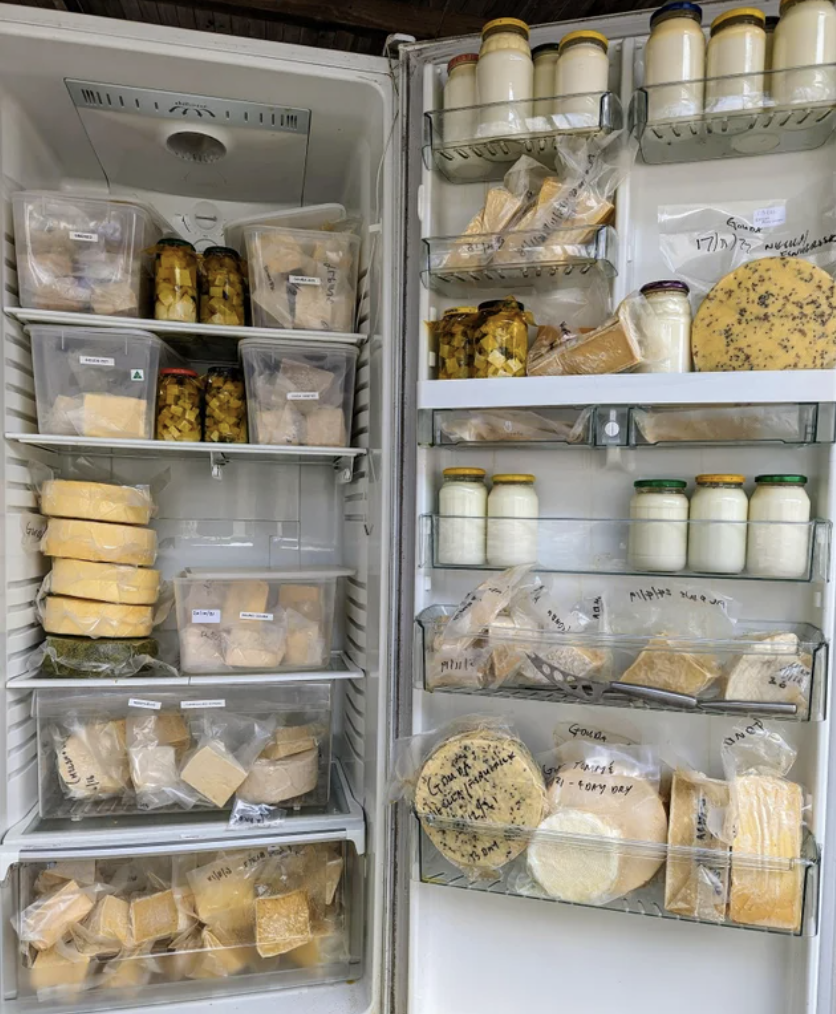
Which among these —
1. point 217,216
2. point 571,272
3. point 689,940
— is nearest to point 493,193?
point 571,272

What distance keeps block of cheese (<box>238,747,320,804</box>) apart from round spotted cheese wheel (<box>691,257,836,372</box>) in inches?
40.9

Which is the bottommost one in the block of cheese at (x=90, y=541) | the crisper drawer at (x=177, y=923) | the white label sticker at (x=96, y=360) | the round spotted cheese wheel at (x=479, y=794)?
the crisper drawer at (x=177, y=923)

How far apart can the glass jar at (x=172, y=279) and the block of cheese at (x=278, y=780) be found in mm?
890

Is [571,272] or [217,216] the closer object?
[571,272]

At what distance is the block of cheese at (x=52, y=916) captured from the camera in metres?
1.15

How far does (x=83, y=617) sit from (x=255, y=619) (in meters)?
0.31

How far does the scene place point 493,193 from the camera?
974 mm

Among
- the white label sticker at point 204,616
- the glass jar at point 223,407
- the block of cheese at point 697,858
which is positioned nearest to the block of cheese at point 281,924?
the white label sticker at point 204,616

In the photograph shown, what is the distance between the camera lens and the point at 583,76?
3.02 ft

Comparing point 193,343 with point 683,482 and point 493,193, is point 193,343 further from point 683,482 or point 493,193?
point 683,482

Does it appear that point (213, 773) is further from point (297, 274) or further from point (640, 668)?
point (297, 274)

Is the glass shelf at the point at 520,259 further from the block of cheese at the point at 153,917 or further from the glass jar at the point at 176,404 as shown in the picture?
the block of cheese at the point at 153,917

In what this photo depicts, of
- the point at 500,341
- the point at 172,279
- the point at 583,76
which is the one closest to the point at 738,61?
the point at 583,76

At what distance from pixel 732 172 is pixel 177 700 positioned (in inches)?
53.1
